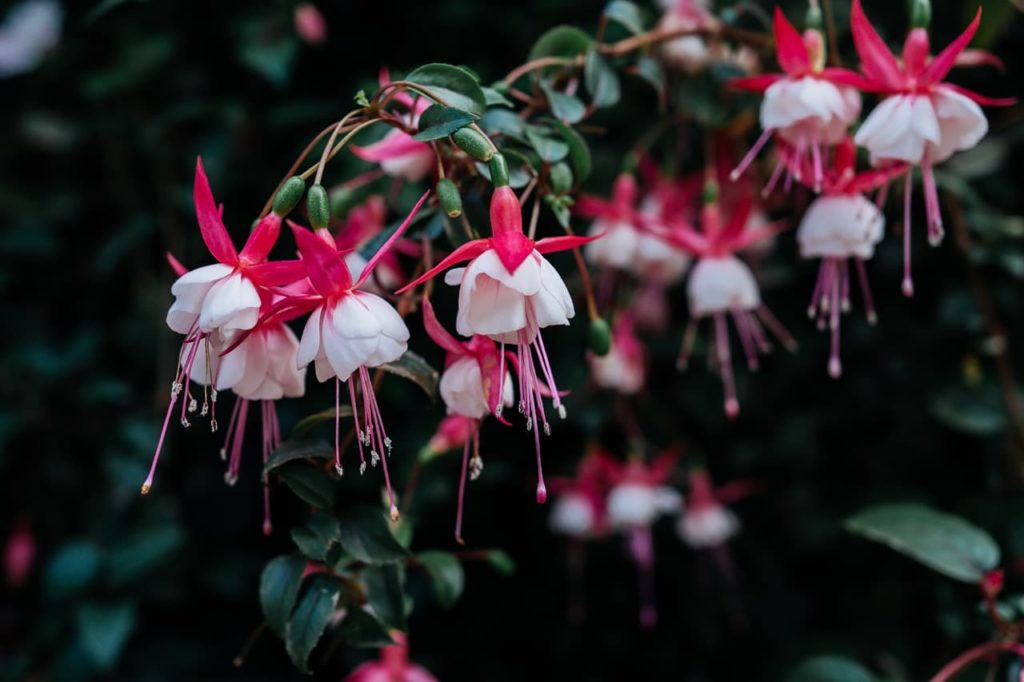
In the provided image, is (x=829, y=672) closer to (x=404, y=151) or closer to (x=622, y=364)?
(x=622, y=364)

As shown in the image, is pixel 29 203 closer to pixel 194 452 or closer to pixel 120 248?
pixel 120 248

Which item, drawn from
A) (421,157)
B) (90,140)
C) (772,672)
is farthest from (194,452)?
(772,672)

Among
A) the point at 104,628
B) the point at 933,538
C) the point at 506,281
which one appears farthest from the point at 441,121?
the point at 104,628

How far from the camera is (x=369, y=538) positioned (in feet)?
2.50

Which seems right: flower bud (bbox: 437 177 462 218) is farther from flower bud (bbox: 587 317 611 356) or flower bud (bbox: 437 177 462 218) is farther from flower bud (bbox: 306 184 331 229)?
Result: flower bud (bbox: 587 317 611 356)

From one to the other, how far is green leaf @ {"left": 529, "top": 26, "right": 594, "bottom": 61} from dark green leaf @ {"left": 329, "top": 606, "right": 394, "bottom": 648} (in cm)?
55

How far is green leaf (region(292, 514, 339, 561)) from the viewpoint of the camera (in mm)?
729

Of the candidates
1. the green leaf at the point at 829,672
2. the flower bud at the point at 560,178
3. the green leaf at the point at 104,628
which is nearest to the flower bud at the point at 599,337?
the flower bud at the point at 560,178

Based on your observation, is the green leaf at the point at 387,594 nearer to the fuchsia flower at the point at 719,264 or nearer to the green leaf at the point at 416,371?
the green leaf at the point at 416,371

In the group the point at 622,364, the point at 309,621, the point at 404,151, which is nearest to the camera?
the point at 309,621

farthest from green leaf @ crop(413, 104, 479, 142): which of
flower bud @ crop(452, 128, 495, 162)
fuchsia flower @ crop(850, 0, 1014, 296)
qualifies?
fuchsia flower @ crop(850, 0, 1014, 296)

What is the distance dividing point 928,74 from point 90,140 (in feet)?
4.49

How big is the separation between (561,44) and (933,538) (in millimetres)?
634

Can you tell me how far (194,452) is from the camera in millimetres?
1417
